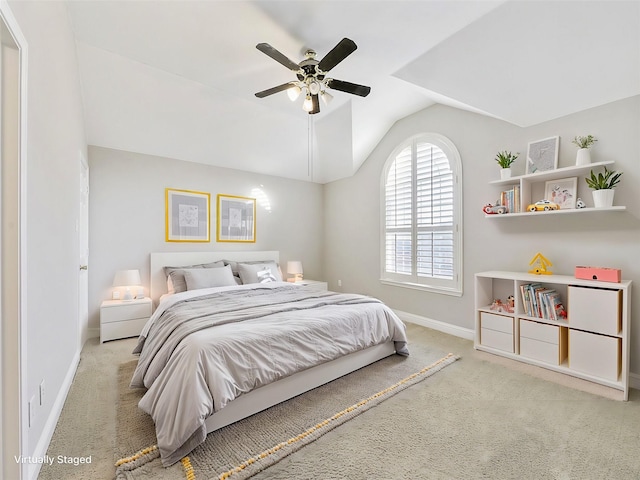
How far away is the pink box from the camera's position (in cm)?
240

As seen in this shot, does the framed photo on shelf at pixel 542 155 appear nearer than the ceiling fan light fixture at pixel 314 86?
No

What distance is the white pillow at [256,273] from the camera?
167 inches

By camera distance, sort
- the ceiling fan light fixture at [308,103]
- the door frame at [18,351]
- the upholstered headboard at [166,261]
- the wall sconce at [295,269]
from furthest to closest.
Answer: the wall sconce at [295,269]
the upholstered headboard at [166,261]
the ceiling fan light fixture at [308,103]
the door frame at [18,351]

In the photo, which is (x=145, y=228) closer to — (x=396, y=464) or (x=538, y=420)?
(x=396, y=464)

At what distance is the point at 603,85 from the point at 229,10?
10.0 ft

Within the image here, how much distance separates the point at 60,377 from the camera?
6.95 feet

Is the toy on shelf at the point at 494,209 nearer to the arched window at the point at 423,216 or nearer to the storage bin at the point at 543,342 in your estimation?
the arched window at the point at 423,216

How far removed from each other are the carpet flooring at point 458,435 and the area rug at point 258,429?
0.05m

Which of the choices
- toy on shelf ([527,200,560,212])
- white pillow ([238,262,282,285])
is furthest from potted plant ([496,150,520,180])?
white pillow ([238,262,282,285])

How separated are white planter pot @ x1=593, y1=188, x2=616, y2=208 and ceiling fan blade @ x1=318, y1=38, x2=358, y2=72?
230 centimetres

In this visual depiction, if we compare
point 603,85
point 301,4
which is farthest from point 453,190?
point 301,4

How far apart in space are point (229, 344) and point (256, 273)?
93.0 inches

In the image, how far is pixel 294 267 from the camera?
5.08 meters

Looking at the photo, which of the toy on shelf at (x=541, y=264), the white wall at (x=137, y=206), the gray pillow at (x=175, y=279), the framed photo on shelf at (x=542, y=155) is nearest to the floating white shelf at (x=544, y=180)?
the framed photo on shelf at (x=542, y=155)
